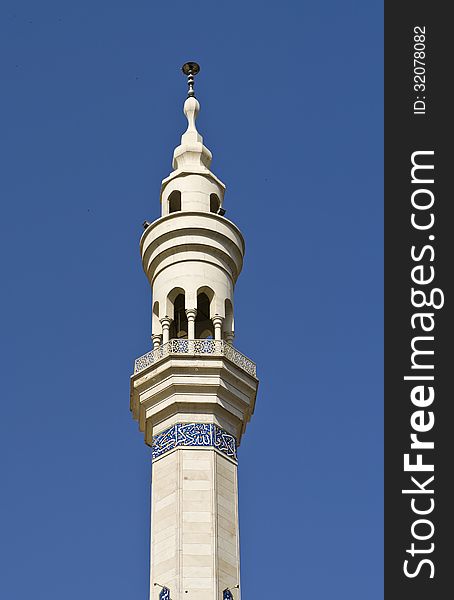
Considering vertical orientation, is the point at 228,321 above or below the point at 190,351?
above

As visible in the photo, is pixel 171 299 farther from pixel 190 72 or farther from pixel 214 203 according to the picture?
pixel 190 72

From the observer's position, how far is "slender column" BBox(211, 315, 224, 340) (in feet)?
68.9

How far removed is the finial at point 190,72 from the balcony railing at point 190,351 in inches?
222

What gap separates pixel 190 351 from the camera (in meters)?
20.5

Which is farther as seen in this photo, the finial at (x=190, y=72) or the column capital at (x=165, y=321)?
the finial at (x=190, y=72)

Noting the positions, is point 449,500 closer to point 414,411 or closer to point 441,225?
point 414,411

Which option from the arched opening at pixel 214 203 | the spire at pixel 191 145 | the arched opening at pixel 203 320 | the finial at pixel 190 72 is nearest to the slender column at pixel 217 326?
the arched opening at pixel 203 320

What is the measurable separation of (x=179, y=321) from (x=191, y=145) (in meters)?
3.29

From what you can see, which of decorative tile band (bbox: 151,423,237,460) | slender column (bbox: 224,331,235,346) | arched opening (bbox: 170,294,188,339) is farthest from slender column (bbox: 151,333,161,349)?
decorative tile band (bbox: 151,423,237,460)

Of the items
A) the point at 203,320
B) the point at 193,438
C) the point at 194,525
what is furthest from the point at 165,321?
the point at 194,525

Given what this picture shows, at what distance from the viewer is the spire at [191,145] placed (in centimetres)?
2325

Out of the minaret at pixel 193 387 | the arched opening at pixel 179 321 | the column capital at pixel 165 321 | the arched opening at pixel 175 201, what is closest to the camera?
the minaret at pixel 193 387

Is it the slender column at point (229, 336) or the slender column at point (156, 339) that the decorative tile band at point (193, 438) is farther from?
the slender column at point (229, 336)

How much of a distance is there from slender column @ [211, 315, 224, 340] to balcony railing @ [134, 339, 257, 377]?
0.26 metres
